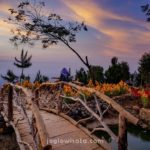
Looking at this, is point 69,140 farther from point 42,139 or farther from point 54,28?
point 54,28

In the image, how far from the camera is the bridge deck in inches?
245

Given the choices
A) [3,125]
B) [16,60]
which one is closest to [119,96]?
[3,125]

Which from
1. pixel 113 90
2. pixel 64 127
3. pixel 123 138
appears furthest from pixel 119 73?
pixel 123 138

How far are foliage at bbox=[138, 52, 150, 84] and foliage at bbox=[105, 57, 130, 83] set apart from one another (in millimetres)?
1312

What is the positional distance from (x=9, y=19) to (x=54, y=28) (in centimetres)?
395

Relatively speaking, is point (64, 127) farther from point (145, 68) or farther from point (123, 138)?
point (145, 68)

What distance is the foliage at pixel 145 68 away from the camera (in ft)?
74.5

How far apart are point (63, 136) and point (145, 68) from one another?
17.6 meters

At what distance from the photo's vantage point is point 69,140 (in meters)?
6.54

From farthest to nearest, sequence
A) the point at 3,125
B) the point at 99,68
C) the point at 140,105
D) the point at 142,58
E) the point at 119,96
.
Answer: the point at 99,68
the point at 142,58
the point at 119,96
the point at 140,105
the point at 3,125

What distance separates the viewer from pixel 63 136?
6.82 meters

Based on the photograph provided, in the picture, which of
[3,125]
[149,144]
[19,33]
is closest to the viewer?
[3,125]

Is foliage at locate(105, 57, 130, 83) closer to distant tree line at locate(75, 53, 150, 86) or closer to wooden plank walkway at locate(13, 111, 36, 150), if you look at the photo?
distant tree line at locate(75, 53, 150, 86)

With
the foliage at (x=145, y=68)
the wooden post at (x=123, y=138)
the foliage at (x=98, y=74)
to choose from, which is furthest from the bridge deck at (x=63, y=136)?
the foliage at (x=98, y=74)
